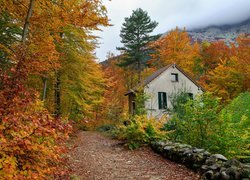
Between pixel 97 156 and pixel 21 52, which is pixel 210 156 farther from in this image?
pixel 21 52

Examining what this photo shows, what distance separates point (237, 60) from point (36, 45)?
21948 millimetres

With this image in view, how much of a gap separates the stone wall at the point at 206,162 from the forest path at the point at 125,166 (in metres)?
0.22

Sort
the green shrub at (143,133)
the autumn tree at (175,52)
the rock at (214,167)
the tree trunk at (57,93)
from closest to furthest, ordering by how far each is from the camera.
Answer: the rock at (214,167)
the green shrub at (143,133)
the tree trunk at (57,93)
the autumn tree at (175,52)

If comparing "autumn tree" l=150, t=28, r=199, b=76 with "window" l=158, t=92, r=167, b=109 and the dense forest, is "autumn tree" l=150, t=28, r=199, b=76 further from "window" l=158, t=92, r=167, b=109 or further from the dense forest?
"window" l=158, t=92, r=167, b=109

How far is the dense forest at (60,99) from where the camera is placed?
4.33 metres

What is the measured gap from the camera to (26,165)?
422 centimetres

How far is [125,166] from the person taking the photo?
8523 millimetres

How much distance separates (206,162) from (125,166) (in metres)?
2.73

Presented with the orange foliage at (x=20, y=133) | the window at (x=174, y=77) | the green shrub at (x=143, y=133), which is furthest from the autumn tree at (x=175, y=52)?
the orange foliage at (x=20, y=133)

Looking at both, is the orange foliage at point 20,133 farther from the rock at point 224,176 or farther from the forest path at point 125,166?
the rock at point 224,176

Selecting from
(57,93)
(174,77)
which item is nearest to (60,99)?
(57,93)

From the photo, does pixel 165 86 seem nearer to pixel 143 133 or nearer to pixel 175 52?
pixel 175 52

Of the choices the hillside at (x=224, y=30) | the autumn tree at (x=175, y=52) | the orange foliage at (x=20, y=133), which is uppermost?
the hillside at (x=224, y=30)

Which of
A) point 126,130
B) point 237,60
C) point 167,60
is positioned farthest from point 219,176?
point 167,60
